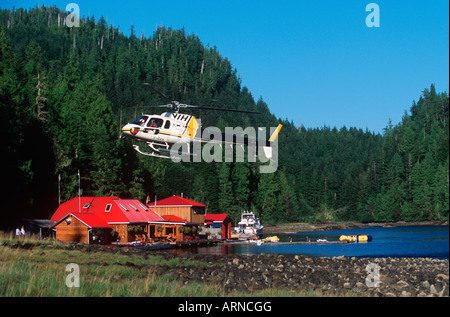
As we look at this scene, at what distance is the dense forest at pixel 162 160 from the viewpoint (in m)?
46.1

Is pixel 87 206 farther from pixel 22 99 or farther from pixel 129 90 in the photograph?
pixel 129 90

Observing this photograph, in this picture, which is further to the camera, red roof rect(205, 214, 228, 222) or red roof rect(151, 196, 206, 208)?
red roof rect(205, 214, 228, 222)

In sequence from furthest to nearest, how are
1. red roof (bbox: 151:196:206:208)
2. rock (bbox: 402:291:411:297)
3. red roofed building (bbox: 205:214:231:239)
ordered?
red roofed building (bbox: 205:214:231:239)
red roof (bbox: 151:196:206:208)
rock (bbox: 402:291:411:297)

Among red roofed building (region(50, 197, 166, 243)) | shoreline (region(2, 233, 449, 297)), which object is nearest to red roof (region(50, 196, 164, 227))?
red roofed building (region(50, 197, 166, 243))

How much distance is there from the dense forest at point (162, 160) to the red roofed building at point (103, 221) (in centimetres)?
485

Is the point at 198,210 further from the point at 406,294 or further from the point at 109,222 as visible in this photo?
the point at 406,294

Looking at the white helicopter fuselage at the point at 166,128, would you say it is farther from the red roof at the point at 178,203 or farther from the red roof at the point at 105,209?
the red roof at the point at 178,203

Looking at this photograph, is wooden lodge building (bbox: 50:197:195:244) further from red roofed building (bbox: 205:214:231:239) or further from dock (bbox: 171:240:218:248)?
red roofed building (bbox: 205:214:231:239)

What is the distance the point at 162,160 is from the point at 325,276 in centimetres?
6768

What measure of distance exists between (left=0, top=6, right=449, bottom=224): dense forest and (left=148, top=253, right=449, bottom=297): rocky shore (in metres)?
3.55

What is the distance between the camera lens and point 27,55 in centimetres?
13238

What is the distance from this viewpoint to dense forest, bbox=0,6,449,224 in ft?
151

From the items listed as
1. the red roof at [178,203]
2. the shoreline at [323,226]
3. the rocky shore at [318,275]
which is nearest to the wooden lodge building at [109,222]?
the red roof at [178,203]
